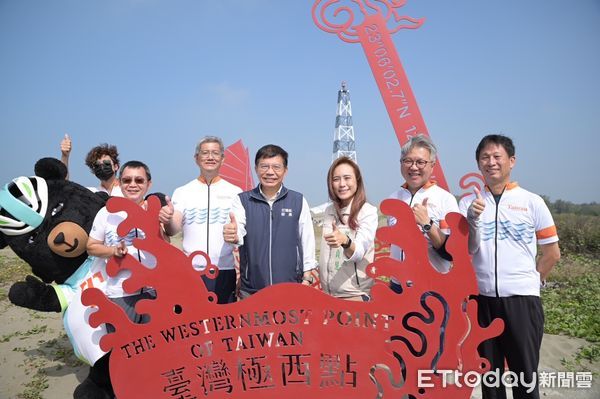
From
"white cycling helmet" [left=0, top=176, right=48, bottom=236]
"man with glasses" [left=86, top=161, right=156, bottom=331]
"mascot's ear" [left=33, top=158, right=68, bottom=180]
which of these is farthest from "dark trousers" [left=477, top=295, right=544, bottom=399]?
"mascot's ear" [left=33, top=158, right=68, bottom=180]

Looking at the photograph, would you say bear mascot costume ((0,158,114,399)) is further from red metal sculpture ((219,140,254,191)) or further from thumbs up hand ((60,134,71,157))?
red metal sculpture ((219,140,254,191))

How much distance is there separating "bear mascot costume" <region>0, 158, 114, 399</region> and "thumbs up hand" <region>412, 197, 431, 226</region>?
2.26m

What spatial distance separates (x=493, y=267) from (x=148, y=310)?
2.10 metres

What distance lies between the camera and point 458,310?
218cm

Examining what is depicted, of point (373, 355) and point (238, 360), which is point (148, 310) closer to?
point (238, 360)

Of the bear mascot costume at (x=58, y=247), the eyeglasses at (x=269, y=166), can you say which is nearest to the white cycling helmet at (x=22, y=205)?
the bear mascot costume at (x=58, y=247)

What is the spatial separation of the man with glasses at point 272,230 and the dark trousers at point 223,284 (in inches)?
9.5

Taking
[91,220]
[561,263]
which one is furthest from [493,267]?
[561,263]

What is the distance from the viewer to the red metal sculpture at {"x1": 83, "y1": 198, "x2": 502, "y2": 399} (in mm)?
2162

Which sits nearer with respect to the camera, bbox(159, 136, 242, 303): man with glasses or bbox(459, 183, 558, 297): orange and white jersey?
bbox(459, 183, 558, 297): orange and white jersey

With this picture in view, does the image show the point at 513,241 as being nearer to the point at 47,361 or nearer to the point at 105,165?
the point at 105,165

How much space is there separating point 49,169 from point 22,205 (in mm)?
378

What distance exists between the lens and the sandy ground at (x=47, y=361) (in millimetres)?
3387

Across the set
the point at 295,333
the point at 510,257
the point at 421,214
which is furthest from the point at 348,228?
the point at 510,257
